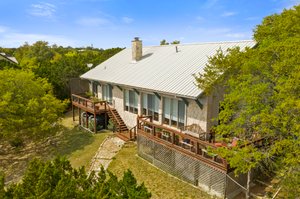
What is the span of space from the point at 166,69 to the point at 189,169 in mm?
8612

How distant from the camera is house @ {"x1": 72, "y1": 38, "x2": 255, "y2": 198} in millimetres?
13055

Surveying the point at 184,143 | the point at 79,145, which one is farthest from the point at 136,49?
the point at 184,143

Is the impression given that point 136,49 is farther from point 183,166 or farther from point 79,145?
point 183,166

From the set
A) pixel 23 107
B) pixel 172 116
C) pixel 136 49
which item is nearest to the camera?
pixel 172 116

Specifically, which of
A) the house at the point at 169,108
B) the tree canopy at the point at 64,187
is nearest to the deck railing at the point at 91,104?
the house at the point at 169,108

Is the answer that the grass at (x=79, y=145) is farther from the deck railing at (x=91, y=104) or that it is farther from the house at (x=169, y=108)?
the deck railing at (x=91, y=104)

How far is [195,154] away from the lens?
1314cm

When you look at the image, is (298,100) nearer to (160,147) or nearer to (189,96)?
(189,96)

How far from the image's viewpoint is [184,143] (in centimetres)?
1391

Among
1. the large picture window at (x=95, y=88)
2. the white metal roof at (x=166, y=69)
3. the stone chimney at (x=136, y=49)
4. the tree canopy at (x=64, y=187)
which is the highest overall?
the stone chimney at (x=136, y=49)

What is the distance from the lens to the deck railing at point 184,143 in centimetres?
1208

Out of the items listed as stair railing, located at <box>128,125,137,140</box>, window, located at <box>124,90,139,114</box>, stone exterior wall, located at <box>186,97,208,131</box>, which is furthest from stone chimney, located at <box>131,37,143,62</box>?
stone exterior wall, located at <box>186,97,208,131</box>

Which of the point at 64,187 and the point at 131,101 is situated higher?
the point at 131,101

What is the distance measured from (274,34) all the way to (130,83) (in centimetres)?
1163
